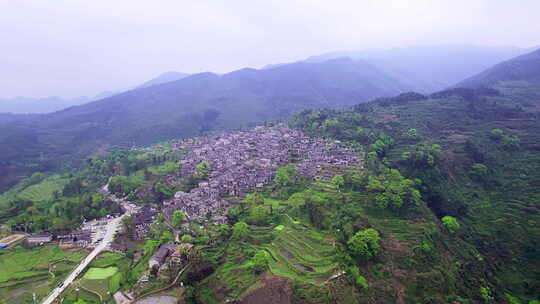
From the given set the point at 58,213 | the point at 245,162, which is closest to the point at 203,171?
the point at 245,162

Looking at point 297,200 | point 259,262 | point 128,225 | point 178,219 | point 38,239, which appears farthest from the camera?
point 297,200

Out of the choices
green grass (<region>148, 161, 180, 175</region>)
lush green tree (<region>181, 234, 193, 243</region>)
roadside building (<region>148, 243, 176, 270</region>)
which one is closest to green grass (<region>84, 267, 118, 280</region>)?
roadside building (<region>148, 243, 176, 270</region>)

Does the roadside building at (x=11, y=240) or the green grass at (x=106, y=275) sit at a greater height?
the roadside building at (x=11, y=240)

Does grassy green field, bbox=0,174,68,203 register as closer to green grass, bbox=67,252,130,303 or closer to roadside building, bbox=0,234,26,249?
roadside building, bbox=0,234,26,249

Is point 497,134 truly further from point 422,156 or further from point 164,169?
point 164,169

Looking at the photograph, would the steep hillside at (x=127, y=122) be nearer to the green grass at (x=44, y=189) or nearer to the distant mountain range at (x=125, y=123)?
the distant mountain range at (x=125, y=123)

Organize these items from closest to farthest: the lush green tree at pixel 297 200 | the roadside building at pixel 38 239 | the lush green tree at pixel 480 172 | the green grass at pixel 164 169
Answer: the roadside building at pixel 38 239, the lush green tree at pixel 297 200, the lush green tree at pixel 480 172, the green grass at pixel 164 169

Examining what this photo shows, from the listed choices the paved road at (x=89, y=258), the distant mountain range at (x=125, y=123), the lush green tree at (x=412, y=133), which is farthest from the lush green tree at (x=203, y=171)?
the distant mountain range at (x=125, y=123)
